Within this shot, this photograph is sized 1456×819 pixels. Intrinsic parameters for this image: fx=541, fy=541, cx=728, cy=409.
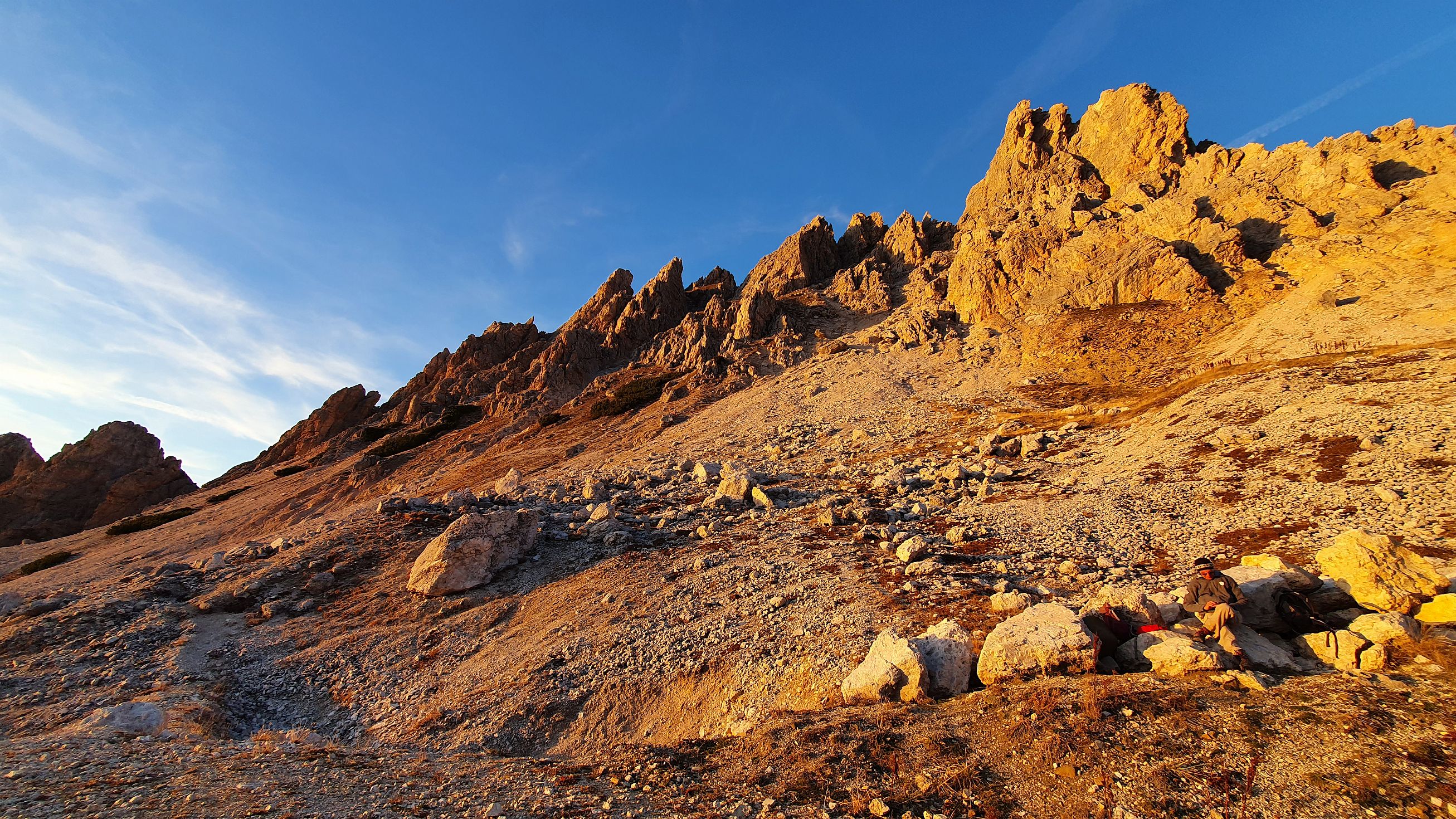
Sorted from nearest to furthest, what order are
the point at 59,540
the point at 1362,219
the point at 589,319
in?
the point at 1362,219
the point at 59,540
the point at 589,319

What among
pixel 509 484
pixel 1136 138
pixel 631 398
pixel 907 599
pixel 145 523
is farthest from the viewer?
pixel 1136 138

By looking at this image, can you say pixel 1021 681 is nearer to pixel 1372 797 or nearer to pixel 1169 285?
pixel 1372 797

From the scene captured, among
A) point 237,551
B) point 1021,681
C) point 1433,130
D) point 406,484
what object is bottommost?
point 1021,681

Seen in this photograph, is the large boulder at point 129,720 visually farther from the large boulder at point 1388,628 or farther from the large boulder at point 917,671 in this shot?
the large boulder at point 1388,628

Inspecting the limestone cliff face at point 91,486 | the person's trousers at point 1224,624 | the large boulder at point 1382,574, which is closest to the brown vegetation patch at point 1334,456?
the large boulder at point 1382,574

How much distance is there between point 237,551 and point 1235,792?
99.8ft

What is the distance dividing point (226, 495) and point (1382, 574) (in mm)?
78209

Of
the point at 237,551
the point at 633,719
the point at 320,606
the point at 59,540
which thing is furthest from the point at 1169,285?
the point at 59,540

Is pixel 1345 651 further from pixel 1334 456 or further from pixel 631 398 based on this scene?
pixel 631 398

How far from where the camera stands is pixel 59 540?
5050cm

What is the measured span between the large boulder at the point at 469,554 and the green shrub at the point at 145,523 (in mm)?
50370

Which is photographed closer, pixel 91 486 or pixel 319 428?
pixel 91 486

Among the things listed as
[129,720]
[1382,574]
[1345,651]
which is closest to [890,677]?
[1345,651]

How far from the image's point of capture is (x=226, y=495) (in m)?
55.6
